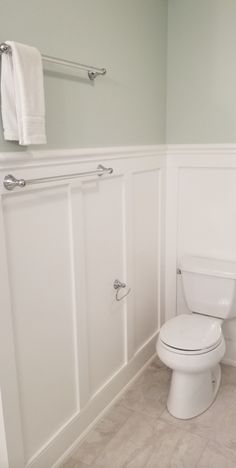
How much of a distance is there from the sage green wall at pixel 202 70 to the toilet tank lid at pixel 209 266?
2.46ft

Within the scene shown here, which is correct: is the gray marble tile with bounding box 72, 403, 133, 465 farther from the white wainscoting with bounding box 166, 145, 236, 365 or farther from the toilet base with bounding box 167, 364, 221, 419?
the white wainscoting with bounding box 166, 145, 236, 365

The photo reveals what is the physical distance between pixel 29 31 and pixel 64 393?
154 centimetres

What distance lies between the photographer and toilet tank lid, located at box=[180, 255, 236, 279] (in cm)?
227

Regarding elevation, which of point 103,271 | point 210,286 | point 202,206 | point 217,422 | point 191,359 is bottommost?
point 217,422

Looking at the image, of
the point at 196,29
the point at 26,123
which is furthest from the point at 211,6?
the point at 26,123

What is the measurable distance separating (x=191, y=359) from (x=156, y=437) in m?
0.44

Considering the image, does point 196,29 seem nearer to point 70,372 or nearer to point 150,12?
point 150,12

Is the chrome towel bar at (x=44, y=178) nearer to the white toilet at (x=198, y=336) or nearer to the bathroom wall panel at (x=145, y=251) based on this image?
the bathroom wall panel at (x=145, y=251)

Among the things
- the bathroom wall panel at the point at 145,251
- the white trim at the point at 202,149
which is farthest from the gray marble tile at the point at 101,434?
the white trim at the point at 202,149

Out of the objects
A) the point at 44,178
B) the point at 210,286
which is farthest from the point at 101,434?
the point at 44,178

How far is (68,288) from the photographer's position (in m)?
1.73

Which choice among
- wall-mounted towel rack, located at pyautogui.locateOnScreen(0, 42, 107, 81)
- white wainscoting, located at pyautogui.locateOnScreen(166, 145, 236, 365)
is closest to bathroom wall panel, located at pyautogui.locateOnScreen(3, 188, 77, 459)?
wall-mounted towel rack, located at pyautogui.locateOnScreen(0, 42, 107, 81)

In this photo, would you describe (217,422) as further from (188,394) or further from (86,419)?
(86,419)

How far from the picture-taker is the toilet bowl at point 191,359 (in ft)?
6.48
